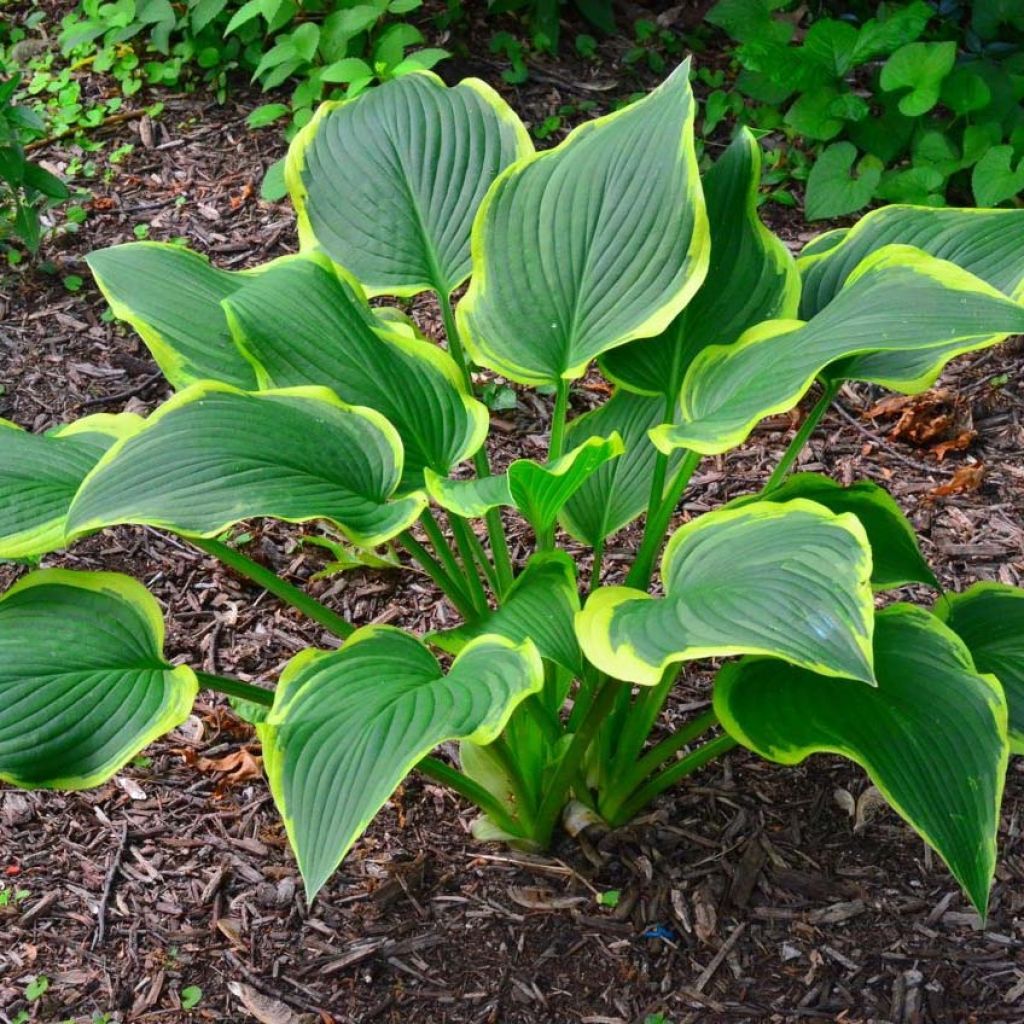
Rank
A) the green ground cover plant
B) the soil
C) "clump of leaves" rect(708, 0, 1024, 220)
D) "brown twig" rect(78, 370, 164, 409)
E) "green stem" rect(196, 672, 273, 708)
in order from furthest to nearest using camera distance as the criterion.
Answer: the green ground cover plant < "clump of leaves" rect(708, 0, 1024, 220) < "brown twig" rect(78, 370, 164, 409) < the soil < "green stem" rect(196, 672, 273, 708)

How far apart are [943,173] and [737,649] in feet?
7.28

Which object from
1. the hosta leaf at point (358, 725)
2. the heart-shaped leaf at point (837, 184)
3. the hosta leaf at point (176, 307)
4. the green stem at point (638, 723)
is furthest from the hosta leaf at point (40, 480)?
the heart-shaped leaf at point (837, 184)

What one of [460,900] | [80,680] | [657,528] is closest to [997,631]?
[657,528]

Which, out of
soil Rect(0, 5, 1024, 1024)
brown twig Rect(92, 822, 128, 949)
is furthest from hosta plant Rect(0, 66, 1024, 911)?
brown twig Rect(92, 822, 128, 949)

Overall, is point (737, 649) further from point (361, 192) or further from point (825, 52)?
point (825, 52)

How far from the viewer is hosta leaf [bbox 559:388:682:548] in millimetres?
2045

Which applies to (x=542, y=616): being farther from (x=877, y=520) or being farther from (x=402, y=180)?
(x=402, y=180)

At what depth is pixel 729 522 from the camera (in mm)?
1630

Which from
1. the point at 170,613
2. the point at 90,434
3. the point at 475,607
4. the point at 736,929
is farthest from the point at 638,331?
the point at 170,613

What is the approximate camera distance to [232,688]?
175cm

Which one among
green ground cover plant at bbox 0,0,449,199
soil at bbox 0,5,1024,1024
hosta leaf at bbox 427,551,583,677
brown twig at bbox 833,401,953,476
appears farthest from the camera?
green ground cover plant at bbox 0,0,449,199

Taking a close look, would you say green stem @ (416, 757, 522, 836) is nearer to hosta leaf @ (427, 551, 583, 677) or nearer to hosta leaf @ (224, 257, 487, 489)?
hosta leaf @ (427, 551, 583, 677)

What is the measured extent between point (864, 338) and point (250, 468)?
80cm

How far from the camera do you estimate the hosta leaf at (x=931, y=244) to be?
1795 mm
